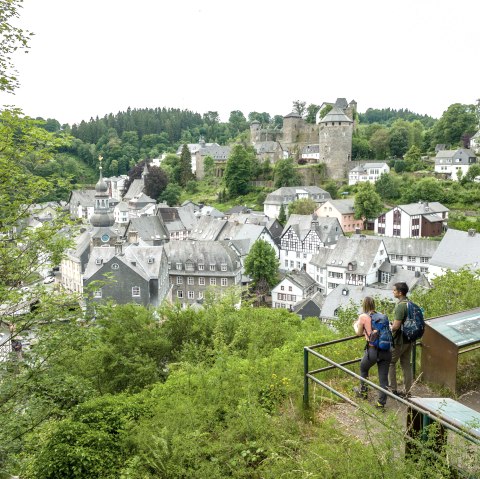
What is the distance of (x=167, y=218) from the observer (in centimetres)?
7650

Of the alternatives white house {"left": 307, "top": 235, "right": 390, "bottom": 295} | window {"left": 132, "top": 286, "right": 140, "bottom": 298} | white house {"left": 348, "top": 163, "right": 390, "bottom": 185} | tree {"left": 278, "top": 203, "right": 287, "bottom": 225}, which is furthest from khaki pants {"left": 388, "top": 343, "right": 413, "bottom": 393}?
white house {"left": 348, "top": 163, "right": 390, "bottom": 185}

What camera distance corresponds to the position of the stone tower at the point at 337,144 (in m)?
90.9

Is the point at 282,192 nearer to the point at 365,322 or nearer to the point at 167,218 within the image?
the point at 167,218

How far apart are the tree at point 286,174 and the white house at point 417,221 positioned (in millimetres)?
26597

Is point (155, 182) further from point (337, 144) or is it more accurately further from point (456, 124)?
point (456, 124)

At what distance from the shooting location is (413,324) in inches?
287

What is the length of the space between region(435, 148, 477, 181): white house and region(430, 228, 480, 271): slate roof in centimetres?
3448

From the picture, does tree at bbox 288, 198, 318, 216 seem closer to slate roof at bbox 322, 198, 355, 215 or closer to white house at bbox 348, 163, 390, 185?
slate roof at bbox 322, 198, 355, 215

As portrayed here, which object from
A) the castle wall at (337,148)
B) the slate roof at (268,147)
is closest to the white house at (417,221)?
the castle wall at (337,148)

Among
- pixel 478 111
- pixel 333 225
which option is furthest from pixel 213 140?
pixel 333 225

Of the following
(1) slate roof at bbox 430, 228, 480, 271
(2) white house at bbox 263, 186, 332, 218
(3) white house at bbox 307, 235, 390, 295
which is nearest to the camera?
(1) slate roof at bbox 430, 228, 480, 271

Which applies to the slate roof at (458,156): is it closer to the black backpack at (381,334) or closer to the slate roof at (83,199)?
the slate roof at (83,199)

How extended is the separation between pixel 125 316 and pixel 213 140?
14838 cm

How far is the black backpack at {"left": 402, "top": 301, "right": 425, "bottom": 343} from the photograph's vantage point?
7273 mm
